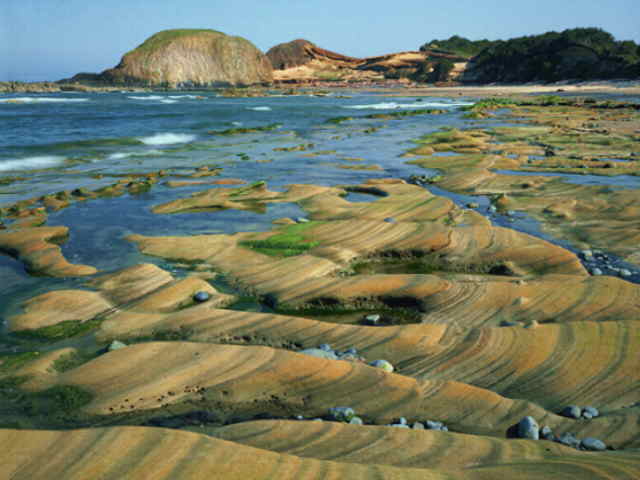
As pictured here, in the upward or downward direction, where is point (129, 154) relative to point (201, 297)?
upward

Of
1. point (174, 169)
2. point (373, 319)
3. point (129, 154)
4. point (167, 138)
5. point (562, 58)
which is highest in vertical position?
point (562, 58)

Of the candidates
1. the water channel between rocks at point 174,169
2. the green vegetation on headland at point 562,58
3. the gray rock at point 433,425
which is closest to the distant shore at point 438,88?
the green vegetation on headland at point 562,58

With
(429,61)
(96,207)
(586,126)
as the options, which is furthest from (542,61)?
(96,207)

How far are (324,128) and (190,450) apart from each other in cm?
2336

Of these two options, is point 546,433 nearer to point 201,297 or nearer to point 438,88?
point 201,297

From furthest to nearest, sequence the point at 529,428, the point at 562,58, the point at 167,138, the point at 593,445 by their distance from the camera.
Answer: the point at 562,58 → the point at 167,138 → the point at 529,428 → the point at 593,445

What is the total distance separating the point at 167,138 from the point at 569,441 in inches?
821

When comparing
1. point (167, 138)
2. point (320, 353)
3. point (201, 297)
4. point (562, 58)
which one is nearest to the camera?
point (320, 353)

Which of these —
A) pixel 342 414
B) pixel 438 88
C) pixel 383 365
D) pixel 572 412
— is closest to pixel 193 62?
pixel 438 88

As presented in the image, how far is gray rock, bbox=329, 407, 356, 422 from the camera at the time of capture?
276cm

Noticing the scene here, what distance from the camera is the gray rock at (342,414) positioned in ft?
9.07

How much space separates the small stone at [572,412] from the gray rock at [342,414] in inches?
51.7

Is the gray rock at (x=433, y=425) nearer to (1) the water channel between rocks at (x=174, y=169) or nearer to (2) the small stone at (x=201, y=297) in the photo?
(2) the small stone at (x=201, y=297)

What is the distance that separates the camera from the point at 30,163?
1433 centimetres
